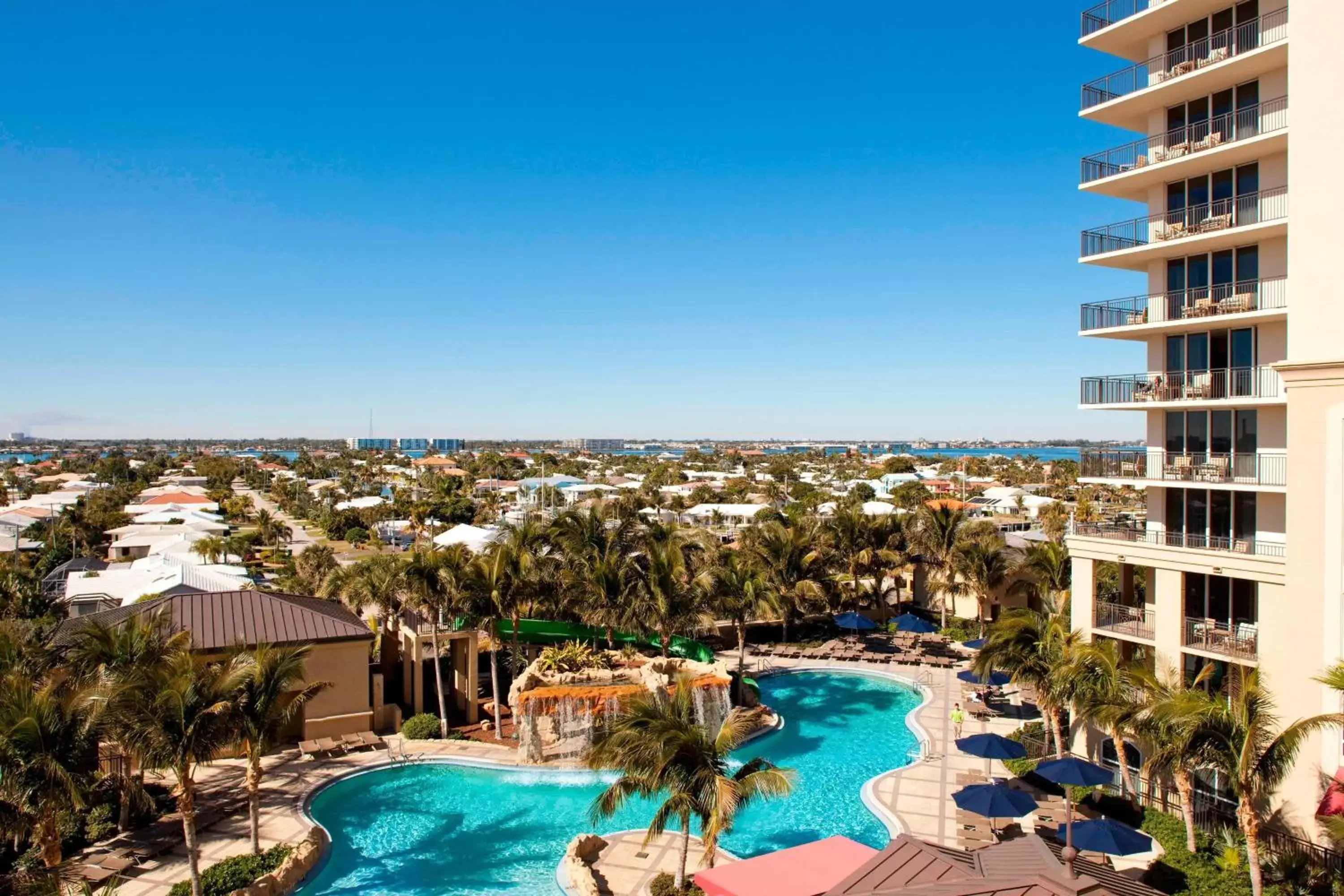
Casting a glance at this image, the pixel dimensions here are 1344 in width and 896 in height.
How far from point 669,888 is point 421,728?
1056cm

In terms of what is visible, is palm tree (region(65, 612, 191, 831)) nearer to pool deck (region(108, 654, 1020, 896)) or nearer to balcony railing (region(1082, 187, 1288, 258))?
pool deck (region(108, 654, 1020, 896))

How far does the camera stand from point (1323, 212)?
16.0 meters

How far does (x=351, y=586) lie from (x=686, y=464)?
139m

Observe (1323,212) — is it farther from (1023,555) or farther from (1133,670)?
(1023,555)

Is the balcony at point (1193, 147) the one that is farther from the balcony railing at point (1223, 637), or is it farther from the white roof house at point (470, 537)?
the white roof house at point (470, 537)

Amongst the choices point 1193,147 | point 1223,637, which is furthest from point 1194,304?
point 1223,637

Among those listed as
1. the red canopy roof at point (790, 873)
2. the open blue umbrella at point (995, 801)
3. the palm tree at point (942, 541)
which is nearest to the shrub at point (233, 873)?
the red canopy roof at point (790, 873)

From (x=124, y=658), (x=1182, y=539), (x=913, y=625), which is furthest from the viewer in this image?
(x=913, y=625)

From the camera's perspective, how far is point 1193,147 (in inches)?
731

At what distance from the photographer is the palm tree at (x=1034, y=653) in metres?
19.2

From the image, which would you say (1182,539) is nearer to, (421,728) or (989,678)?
(989,678)

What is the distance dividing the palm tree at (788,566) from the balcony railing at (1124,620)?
14.0 m

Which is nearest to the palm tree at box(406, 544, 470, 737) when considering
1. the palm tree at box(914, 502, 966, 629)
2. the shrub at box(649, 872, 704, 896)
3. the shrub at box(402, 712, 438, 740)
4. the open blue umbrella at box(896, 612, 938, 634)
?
the shrub at box(402, 712, 438, 740)

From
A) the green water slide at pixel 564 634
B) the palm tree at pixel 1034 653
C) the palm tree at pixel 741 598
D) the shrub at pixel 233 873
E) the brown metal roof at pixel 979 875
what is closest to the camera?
the brown metal roof at pixel 979 875
